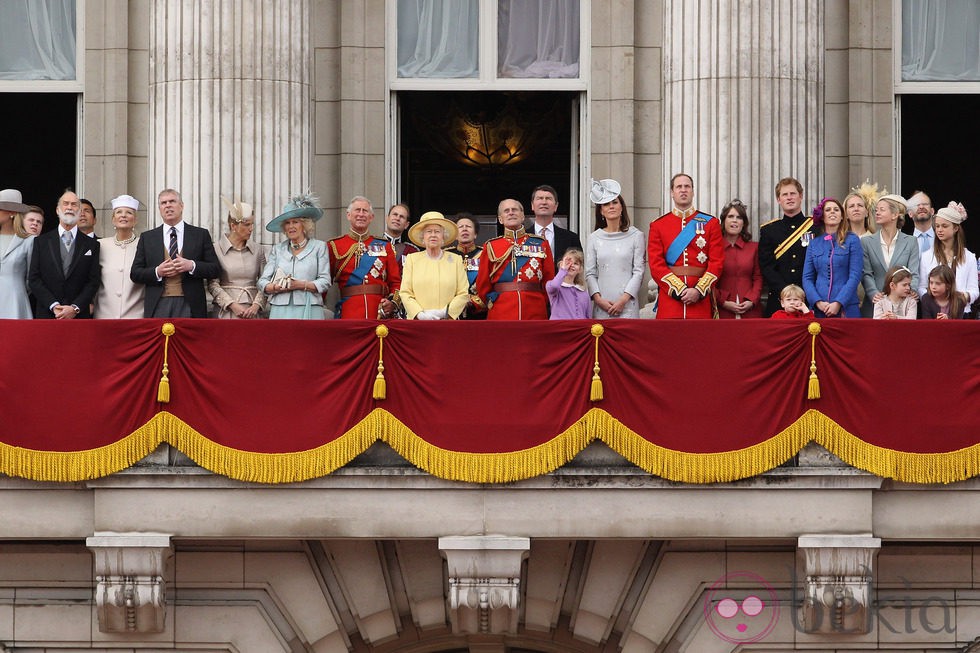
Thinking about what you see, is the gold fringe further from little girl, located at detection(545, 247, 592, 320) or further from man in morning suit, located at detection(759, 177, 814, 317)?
man in morning suit, located at detection(759, 177, 814, 317)

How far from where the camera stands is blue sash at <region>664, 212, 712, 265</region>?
68.3 feet

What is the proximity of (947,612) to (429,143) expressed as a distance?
9741 millimetres

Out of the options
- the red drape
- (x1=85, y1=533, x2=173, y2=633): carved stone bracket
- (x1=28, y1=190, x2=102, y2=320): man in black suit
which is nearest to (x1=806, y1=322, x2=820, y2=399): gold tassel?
the red drape

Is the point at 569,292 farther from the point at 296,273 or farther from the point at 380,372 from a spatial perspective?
the point at 296,273

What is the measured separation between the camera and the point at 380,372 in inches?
779

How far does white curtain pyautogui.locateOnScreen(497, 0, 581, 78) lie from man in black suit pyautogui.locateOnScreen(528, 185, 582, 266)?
3607mm

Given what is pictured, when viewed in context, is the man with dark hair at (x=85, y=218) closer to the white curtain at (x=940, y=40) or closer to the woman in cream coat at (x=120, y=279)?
the woman in cream coat at (x=120, y=279)

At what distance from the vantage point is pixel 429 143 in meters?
27.3

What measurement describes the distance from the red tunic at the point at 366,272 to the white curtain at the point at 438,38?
12.5ft

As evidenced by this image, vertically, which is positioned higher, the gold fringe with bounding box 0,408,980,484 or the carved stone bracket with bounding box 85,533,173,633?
the gold fringe with bounding box 0,408,980,484

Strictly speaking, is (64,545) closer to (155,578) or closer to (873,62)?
(155,578)

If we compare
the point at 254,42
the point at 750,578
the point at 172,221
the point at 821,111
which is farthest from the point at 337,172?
the point at 750,578

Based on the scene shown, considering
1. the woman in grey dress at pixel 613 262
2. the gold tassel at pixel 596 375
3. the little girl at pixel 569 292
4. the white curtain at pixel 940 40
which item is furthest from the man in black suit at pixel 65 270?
the white curtain at pixel 940 40

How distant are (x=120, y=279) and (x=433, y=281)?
3020 mm
